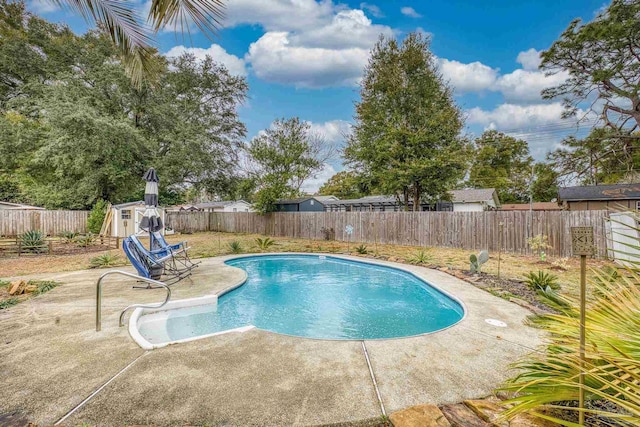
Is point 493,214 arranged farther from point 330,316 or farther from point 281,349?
point 281,349

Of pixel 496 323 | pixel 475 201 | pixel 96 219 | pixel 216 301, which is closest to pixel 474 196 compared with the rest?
pixel 475 201

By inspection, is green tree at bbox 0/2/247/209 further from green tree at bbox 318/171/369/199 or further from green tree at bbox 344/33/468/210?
green tree at bbox 318/171/369/199

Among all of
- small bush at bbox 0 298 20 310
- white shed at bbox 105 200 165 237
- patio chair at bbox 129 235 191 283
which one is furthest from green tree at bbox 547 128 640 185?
white shed at bbox 105 200 165 237

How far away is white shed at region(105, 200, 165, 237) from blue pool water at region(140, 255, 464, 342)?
1040 cm

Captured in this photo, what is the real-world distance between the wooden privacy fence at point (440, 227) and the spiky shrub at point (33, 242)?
32.4 feet

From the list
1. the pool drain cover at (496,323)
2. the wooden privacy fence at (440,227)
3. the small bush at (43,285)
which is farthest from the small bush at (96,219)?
the pool drain cover at (496,323)

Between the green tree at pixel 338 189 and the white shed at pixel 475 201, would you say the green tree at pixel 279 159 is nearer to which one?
the green tree at pixel 338 189

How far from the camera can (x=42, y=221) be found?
15.0 meters

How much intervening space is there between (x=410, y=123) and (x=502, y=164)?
22182 millimetres

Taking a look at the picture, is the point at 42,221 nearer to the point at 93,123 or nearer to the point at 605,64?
the point at 93,123

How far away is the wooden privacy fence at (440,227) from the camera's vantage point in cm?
961

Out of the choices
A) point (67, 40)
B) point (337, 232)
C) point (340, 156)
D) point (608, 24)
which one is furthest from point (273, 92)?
point (608, 24)

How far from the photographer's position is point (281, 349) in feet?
10.6

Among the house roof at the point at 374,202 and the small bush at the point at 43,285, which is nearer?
the small bush at the point at 43,285
